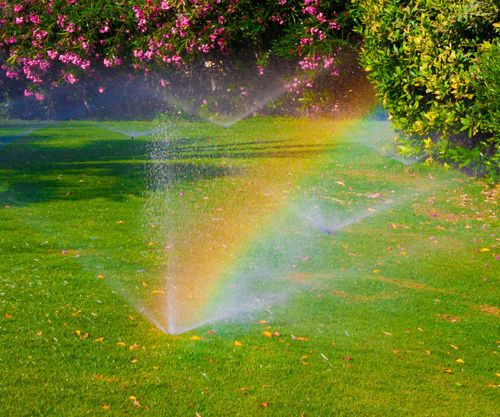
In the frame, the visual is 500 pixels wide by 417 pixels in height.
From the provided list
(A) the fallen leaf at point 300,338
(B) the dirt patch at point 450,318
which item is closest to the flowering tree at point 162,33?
(B) the dirt patch at point 450,318

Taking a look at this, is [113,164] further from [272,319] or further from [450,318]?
[450,318]

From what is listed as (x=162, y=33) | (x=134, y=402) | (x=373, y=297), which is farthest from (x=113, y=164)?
(x=134, y=402)

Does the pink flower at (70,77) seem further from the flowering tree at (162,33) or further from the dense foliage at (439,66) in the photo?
the dense foliage at (439,66)

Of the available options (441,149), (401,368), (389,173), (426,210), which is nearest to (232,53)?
(389,173)

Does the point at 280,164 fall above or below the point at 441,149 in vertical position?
below

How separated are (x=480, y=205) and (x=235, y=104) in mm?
10215

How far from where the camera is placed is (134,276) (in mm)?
8727

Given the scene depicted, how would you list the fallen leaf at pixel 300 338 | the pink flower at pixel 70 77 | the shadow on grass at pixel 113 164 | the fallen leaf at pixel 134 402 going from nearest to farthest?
1. the fallen leaf at pixel 134 402
2. the fallen leaf at pixel 300 338
3. the shadow on grass at pixel 113 164
4. the pink flower at pixel 70 77

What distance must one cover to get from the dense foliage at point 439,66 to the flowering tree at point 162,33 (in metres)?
5.19

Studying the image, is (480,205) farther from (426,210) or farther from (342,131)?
(342,131)

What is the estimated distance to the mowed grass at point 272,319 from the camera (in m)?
5.84

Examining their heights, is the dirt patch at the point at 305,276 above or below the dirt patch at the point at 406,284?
above

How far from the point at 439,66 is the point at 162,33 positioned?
9.66 meters

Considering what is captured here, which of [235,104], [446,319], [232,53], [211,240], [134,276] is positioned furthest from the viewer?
[235,104]
